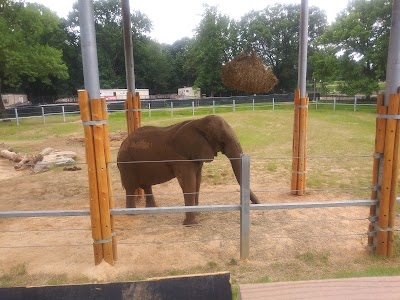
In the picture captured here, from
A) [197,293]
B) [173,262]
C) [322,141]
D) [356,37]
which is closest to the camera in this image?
[197,293]

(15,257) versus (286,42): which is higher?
(286,42)

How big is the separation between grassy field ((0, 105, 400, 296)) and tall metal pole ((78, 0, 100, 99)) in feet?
6.07

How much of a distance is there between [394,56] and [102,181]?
3.30m

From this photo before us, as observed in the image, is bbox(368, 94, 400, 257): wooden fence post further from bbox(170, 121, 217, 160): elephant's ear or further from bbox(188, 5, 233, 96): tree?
bbox(188, 5, 233, 96): tree

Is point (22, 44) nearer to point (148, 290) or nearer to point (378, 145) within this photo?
point (378, 145)

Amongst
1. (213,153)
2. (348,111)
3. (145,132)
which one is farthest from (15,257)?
(348,111)

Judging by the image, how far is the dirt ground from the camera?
377cm

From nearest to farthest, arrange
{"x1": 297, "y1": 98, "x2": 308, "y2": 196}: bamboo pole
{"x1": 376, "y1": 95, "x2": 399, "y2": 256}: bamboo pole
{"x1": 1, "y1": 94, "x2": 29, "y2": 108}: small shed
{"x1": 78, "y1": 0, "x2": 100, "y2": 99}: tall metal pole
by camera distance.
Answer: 1. {"x1": 78, "y1": 0, "x2": 100, "y2": 99}: tall metal pole
2. {"x1": 376, "y1": 95, "x2": 399, "y2": 256}: bamboo pole
3. {"x1": 297, "y1": 98, "x2": 308, "y2": 196}: bamboo pole
4. {"x1": 1, "y1": 94, "x2": 29, "y2": 108}: small shed

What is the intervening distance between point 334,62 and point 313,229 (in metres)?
22.6

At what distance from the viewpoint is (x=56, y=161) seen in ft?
31.7

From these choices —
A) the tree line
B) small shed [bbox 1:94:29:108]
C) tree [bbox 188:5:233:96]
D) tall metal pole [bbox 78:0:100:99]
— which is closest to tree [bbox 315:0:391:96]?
the tree line

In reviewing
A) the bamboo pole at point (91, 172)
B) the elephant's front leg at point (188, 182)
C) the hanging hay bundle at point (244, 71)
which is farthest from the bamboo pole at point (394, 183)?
the hanging hay bundle at point (244, 71)

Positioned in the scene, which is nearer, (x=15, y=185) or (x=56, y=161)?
(x=15, y=185)

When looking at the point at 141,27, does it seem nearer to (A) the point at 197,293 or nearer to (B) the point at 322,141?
(B) the point at 322,141
